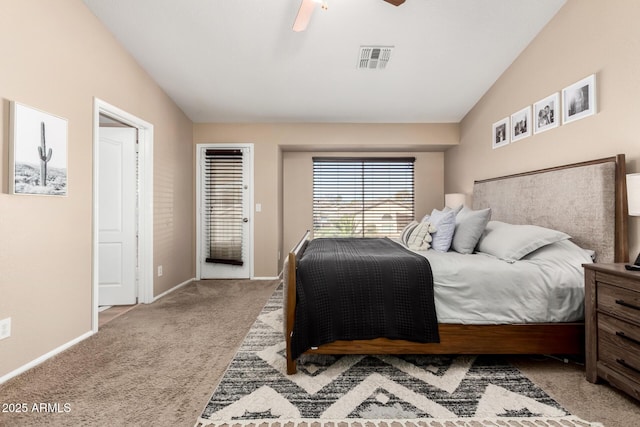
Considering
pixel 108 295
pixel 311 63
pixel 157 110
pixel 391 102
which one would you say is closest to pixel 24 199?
pixel 108 295

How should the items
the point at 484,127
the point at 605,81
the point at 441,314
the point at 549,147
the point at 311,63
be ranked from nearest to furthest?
the point at 441,314, the point at 605,81, the point at 549,147, the point at 311,63, the point at 484,127

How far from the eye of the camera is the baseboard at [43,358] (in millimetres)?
1798

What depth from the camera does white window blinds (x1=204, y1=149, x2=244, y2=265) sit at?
4.48 meters

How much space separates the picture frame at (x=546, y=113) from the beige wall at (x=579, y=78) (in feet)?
0.18

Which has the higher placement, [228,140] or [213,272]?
[228,140]

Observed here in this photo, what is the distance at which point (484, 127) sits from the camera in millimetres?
3748

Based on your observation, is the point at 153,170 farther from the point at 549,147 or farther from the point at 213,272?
the point at 549,147

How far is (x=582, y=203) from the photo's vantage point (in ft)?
7.34

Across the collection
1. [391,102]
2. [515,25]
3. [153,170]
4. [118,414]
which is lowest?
[118,414]

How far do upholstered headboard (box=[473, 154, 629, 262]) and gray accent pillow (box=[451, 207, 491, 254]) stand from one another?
515 mm

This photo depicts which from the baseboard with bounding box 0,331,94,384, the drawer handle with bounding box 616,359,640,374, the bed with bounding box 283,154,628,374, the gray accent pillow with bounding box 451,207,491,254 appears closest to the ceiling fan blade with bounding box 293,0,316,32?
the bed with bounding box 283,154,628,374

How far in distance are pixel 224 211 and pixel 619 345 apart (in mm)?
4304

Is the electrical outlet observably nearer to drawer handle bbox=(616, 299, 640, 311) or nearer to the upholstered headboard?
drawer handle bbox=(616, 299, 640, 311)

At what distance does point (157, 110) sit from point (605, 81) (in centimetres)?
424
